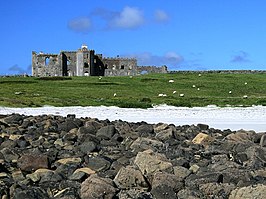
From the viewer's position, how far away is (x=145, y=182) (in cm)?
833

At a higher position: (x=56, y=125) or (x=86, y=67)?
(x=86, y=67)

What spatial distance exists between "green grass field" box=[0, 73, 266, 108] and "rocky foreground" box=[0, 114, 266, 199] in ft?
47.4

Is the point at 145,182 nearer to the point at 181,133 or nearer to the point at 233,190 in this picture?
the point at 233,190

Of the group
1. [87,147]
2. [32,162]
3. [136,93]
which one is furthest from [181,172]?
[136,93]

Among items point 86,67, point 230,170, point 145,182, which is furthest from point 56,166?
point 86,67

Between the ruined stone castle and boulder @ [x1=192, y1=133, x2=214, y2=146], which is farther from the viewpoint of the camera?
the ruined stone castle

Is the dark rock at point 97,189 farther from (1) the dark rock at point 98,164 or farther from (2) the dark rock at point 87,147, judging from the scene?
(2) the dark rock at point 87,147

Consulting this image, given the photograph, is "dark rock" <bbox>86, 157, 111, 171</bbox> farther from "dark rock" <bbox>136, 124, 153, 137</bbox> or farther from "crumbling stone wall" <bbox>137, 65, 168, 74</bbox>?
"crumbling stone wall" <bbox>137, 65, 168, 74</bbox>

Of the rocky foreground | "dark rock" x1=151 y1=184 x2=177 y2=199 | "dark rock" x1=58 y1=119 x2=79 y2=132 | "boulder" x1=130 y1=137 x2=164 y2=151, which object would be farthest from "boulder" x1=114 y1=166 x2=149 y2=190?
"dark rock" x1=58 y1=119 x2=79 y2=132

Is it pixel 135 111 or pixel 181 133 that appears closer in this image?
pixel 181 133

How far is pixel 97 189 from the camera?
780 cm

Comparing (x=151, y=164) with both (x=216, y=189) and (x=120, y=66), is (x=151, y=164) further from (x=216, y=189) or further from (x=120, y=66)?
(x=120, y=66)

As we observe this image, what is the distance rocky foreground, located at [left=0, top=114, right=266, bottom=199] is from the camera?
7891 millimetres

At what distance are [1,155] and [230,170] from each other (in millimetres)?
4735
